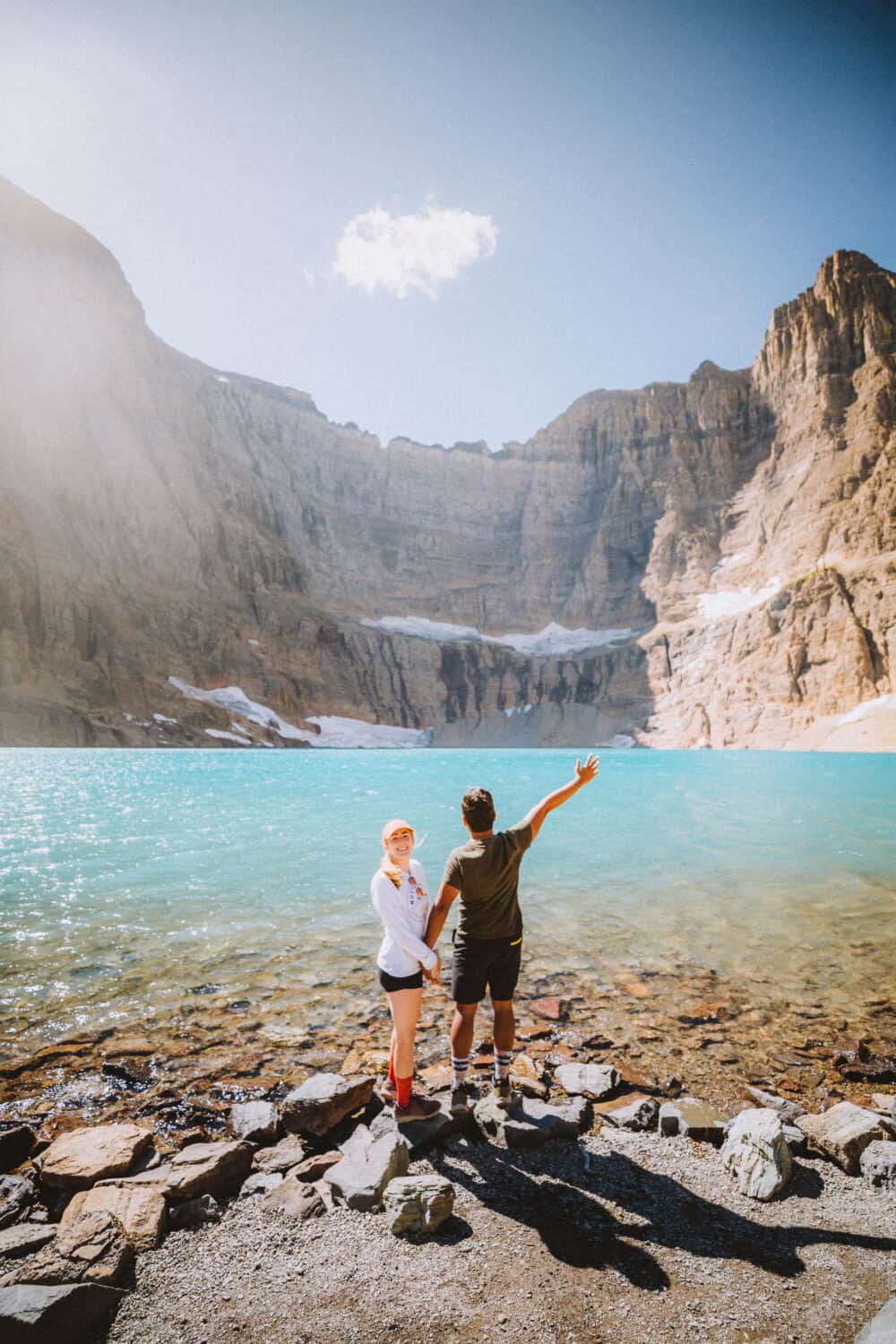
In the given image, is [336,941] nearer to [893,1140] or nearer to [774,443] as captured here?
[893,1140]

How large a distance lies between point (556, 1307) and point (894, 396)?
12973 cm

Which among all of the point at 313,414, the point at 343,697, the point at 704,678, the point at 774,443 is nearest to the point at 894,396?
the point at 774,443

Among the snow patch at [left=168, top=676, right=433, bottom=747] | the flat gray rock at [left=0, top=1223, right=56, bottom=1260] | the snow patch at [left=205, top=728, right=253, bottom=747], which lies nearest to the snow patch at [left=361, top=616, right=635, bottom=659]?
the snow patch at [left=168, top=676, right=433, bottom=747]

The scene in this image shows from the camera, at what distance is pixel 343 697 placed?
116250 millimetres

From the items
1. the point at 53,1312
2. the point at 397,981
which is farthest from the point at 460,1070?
the point at 53,1312

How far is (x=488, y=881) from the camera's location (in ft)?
13.9

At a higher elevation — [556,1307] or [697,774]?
[556,1307]

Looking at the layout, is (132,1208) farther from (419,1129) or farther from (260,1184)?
(419,1129)

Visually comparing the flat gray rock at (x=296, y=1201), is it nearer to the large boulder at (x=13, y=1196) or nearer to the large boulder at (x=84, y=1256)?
the large boulder at (x=84, y=1256)

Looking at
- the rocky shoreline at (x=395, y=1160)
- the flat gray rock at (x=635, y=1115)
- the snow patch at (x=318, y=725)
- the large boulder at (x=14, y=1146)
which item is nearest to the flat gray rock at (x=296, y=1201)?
the rocky shoreline at (x=395, y=1160)

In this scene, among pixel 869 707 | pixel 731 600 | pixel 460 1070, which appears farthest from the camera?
pixel 731 600

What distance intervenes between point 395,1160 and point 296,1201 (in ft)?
1.80

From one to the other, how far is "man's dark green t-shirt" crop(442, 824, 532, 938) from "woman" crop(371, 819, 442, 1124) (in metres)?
0.26

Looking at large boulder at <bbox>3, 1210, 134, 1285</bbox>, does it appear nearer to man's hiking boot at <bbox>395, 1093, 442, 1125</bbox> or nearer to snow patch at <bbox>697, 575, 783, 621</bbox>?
man's hiking boot at <bbox>395, 1093, 442, 1125</bbox>
